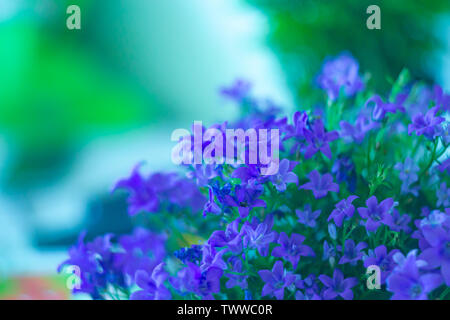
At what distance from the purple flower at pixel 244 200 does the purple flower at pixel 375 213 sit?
4.4 inches

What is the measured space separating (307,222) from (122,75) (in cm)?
114

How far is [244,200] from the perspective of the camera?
56 centimetres

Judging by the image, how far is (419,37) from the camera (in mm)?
1271

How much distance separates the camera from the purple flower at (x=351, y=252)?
56 cm

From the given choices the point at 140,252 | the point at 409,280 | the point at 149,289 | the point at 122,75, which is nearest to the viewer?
the point at 409,280

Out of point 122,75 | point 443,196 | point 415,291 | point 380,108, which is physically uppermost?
point 122,75

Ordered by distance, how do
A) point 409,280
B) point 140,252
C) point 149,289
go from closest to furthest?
point 409,280 < point 149,289 < point 140,252

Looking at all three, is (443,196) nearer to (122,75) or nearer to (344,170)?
(344,170)

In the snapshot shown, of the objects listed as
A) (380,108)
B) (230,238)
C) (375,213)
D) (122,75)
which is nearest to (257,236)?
(230,238)

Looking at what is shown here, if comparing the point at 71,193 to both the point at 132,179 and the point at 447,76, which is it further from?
the point at 447,76

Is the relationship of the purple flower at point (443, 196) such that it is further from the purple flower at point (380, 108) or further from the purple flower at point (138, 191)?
the purple flower at point (138, 191)

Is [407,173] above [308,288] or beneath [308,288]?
above

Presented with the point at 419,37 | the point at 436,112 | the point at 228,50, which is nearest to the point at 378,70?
the point at 419,37

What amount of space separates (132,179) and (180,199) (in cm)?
7
